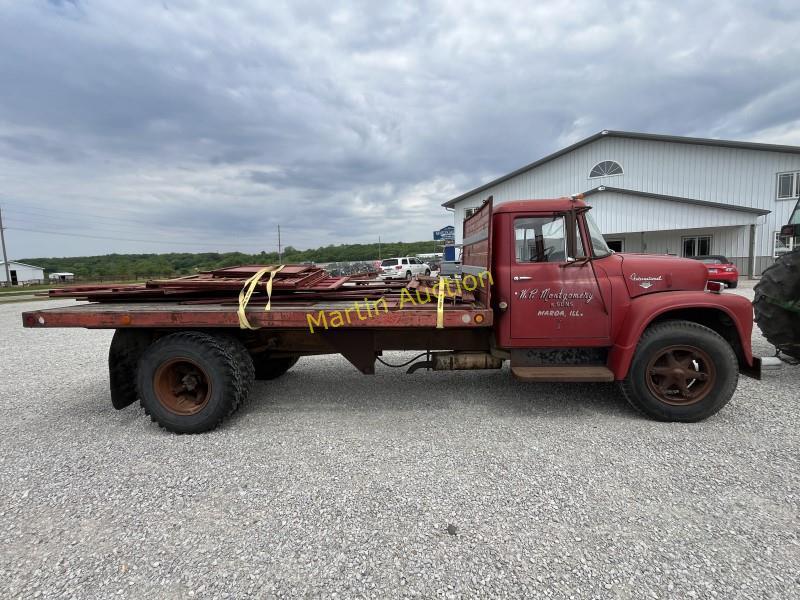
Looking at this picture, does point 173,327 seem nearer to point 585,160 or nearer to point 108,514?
point 108,514

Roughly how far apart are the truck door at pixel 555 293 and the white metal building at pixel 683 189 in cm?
1936

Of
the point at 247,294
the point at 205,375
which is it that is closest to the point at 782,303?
the point at 247,294

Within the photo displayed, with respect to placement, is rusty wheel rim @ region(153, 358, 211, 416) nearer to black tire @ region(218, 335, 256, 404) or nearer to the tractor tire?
black tire @ region(218, 335, 256, 404)

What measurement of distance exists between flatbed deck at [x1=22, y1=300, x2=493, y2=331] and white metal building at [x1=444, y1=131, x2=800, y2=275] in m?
20.1

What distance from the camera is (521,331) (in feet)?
12.0

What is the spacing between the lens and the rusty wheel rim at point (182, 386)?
144 inches

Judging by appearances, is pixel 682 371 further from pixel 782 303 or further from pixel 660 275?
pixel 782 303

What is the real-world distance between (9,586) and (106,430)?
2004mm

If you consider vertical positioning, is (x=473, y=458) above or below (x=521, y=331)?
below

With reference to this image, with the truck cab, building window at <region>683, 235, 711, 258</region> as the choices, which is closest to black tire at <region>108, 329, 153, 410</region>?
the truck cab

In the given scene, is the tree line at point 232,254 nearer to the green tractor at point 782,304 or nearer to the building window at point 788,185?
the building window at point 788,185

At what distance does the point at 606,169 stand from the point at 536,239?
24.8 metres

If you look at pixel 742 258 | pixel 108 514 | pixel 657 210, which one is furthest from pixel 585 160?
pixel 108 514

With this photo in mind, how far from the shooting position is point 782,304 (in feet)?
15.8
